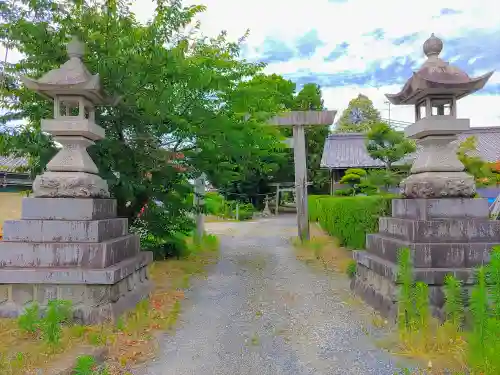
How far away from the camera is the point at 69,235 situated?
481 centimetres

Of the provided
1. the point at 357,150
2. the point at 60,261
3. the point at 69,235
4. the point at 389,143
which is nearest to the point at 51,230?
the point at 69,235

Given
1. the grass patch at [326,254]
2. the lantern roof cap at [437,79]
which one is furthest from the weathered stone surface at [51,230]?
the grass patch at [326,254]

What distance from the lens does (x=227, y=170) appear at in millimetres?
9133

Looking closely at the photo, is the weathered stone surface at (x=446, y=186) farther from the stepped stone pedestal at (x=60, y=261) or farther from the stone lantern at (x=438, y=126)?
the stepped stone pedestal at (x=60, y=261)

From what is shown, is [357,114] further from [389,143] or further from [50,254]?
[50,254]

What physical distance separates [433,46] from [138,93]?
4322 mm

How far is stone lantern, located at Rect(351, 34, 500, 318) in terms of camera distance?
4688mm

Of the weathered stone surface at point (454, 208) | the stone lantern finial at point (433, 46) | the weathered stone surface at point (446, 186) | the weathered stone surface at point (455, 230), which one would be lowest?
the weathered stone surface at point (455, 230)

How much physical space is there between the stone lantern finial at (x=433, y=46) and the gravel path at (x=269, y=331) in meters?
3.70

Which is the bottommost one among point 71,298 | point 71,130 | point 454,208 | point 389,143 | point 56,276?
point 71,298

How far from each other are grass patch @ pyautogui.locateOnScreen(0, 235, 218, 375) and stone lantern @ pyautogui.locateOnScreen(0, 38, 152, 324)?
24cm

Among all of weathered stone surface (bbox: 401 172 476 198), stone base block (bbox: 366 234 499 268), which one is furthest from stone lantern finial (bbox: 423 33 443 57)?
stone base block (bbox: 366 234 499 268)

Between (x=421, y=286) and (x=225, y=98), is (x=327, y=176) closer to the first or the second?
(x=225, y=98)

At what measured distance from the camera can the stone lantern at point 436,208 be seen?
4.69 meters
